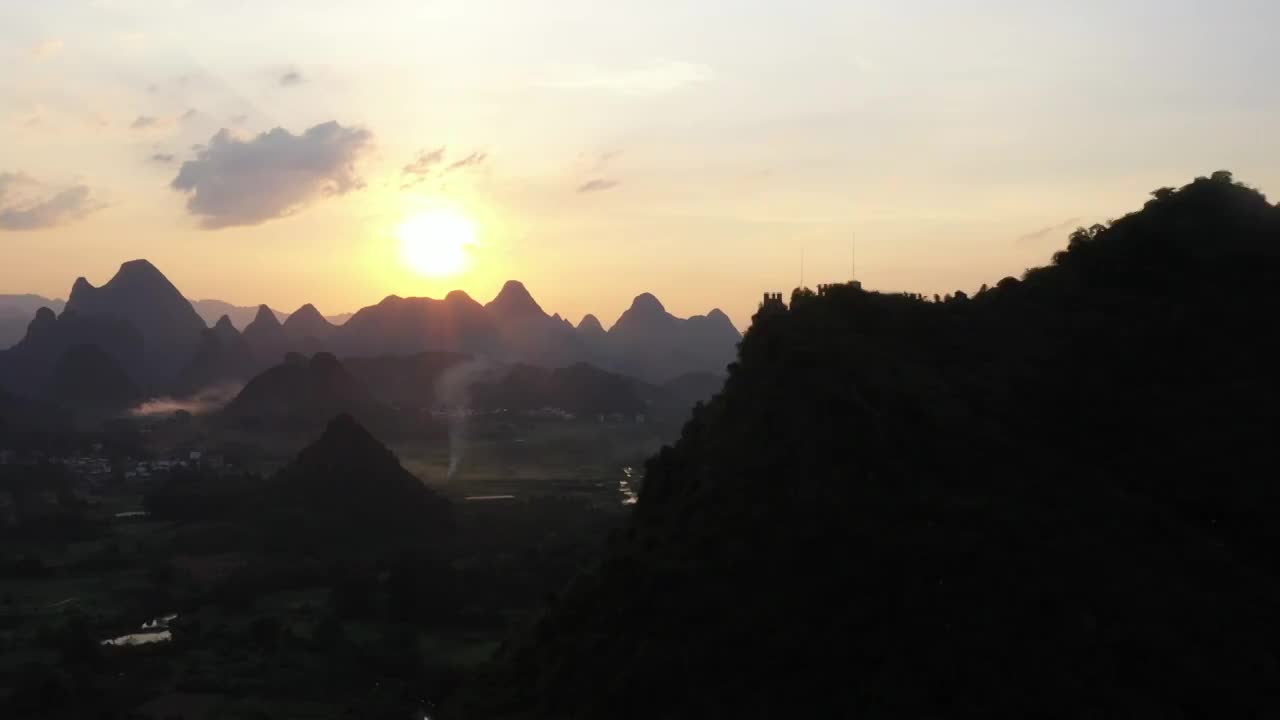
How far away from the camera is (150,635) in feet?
143

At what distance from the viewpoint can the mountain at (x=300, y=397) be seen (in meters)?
130

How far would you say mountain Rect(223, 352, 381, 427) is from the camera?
130 meters

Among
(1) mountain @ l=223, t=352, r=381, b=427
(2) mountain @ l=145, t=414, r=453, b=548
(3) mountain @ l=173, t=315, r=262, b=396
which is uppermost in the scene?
(3) mountain @ l=173, t=315, r=262, b=396

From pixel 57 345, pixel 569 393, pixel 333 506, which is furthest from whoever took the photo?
pixel 57 345

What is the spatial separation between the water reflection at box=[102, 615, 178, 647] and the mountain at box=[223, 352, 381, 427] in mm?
84760

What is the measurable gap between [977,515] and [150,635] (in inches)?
1502

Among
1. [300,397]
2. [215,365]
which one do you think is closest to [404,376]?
[215,365]

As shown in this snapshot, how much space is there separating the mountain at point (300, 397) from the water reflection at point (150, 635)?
84760 millimetres

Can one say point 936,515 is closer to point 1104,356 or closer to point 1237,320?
point 1104,356

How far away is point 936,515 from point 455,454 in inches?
3912

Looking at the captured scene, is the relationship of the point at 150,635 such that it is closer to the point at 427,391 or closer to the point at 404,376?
the point at 427,391

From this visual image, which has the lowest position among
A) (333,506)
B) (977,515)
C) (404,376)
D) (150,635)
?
(150,635)

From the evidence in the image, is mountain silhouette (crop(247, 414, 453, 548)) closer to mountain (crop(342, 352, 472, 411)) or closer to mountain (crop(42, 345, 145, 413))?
mountain (crop(42, 345, 145, 413))

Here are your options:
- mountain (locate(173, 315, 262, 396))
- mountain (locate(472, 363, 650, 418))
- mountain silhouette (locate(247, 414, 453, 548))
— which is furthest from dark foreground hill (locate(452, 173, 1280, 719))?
mountain (locate(173, 315, 262, 396))
